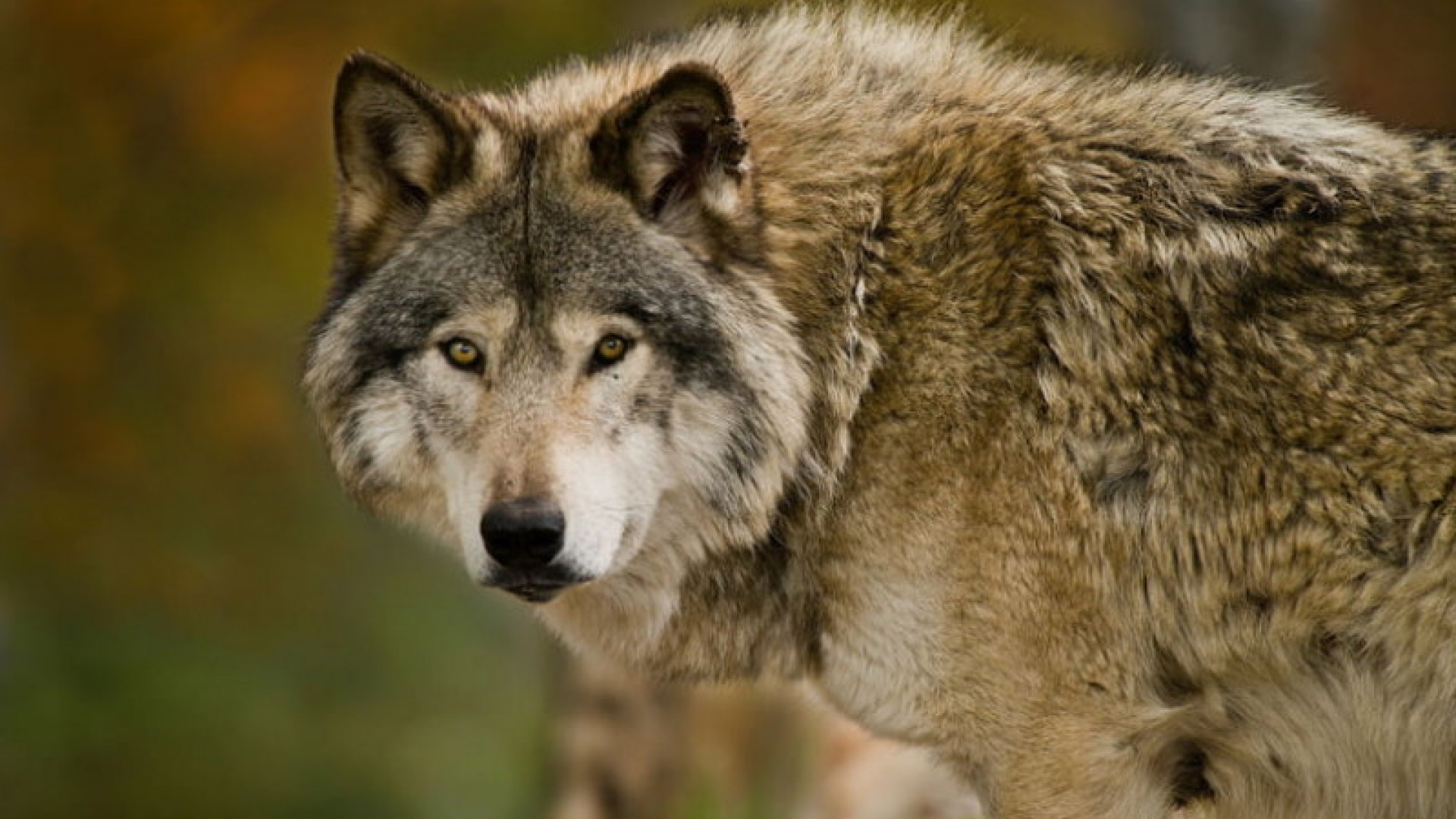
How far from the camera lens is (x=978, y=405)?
14.9 ft

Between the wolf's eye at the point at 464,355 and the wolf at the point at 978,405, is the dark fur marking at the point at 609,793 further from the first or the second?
the wolf's eye at the point at 464,355

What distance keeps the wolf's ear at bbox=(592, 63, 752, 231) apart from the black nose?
2.75 feet

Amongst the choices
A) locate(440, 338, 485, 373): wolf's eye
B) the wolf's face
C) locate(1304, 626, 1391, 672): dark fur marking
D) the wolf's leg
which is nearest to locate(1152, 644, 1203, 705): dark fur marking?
locate(1304, 626, 1391, 672): dark fur marking

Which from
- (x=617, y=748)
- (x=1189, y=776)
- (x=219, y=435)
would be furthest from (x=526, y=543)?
(x=219, y=435)

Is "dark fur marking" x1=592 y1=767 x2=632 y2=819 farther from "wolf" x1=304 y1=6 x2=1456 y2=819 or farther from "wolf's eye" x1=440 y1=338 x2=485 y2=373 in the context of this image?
"wolf's eye" x1=440 y1=338 x2=485 y2=373

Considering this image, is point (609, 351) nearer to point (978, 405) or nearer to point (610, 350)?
point (610, 350)

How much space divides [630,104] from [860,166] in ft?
2.14

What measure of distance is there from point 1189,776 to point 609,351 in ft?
5.70

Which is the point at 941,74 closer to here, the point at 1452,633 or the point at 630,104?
the point at 630,104

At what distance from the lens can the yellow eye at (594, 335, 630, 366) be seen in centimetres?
452

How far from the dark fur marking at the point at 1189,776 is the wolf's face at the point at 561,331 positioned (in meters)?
1.14

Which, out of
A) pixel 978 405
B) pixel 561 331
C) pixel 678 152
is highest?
pixel 678 152

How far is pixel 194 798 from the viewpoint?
15.3 m

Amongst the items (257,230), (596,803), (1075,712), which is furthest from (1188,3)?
(257,230)
